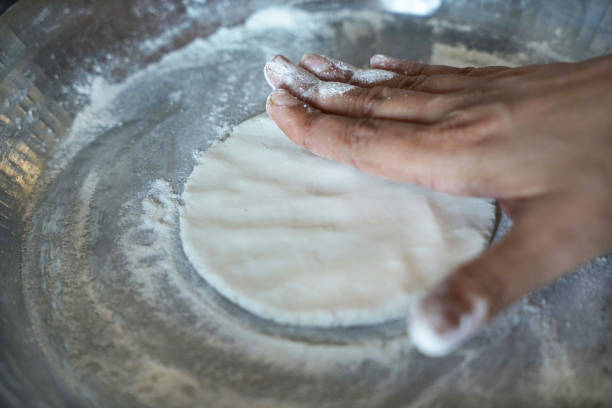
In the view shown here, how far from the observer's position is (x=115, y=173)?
1103 millimetres

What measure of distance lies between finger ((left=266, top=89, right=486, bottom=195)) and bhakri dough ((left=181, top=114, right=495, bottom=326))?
55 millimetres

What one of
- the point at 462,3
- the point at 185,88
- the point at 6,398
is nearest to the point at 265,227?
the point at 6,398

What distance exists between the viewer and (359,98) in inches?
37.6

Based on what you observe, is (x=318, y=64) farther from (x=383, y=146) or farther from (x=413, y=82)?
(x=383, y=146)

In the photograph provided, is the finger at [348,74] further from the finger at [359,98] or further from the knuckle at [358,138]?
the knuckle at [358,138]

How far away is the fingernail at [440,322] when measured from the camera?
571mm

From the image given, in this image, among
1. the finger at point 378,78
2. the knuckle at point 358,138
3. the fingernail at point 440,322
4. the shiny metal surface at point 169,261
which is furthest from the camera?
the finger at point 378,78

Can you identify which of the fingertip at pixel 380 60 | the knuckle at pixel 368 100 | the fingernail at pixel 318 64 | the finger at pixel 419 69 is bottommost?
the finger at pixel 419 69

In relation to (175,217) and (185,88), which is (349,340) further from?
(185,88)

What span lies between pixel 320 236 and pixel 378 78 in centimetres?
42

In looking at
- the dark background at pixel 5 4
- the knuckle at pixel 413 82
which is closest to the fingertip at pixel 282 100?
the knuckle at pixel 413 82

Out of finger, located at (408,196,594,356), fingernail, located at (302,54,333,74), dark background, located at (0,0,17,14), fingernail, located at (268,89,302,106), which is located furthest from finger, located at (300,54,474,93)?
dark background, located at (0,0,17,14)

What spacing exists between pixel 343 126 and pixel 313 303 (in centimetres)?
35

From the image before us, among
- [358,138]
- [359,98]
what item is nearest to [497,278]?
[358,138]
